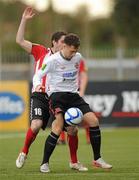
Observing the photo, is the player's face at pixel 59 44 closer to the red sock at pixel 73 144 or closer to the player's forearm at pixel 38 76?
the player's forearm at pixel 38 76

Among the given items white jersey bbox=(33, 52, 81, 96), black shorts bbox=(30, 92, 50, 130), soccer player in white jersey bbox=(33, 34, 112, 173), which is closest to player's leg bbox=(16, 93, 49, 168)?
black shorts bbox=(30, 92, 50, 130)

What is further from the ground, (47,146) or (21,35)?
(21,35)

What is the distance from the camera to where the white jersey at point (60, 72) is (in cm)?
1202

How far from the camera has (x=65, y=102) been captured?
39.6 feet

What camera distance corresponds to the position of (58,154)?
1587 centimetres

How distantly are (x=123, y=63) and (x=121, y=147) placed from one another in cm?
853

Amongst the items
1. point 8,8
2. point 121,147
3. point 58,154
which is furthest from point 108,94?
point 8,8

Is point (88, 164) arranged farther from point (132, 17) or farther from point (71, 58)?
point (132, 17)

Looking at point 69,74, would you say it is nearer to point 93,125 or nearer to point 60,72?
point 60,72

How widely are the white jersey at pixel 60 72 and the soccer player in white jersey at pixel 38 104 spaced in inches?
22.3

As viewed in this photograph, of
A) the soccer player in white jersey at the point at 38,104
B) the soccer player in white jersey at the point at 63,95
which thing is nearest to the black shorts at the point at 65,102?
the soccer player in white jersey at the point at 63,95

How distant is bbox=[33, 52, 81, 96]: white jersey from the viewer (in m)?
12.0

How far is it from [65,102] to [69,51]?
776 mm

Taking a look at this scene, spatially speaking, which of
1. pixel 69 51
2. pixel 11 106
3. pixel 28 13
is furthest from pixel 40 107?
pixel 11 106
